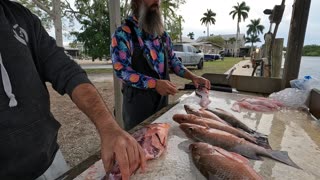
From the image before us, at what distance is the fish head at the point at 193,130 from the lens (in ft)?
6.50

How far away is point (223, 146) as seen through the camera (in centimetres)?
185

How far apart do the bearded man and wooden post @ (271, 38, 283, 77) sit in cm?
568

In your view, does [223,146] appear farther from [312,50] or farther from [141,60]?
[312,50]

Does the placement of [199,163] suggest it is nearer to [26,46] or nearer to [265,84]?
[26,46]

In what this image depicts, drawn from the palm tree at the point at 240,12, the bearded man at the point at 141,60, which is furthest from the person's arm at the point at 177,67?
the palm tree at the point at 240,12

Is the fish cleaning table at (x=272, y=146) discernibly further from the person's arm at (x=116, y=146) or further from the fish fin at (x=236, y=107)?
the person's arm at (x=116, y=146)

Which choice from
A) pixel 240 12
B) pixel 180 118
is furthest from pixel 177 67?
pixel 240 12

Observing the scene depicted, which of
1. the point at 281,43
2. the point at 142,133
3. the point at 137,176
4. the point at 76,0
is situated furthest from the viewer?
the point at 76,0

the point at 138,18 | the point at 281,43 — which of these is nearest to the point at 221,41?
the point at 281,43

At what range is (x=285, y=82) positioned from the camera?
4.20 metres

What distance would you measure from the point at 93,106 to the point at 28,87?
1.38 ft

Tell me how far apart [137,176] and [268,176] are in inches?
30.7

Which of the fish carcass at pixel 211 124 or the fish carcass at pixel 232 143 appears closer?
the fish carcass at pixel 232 143

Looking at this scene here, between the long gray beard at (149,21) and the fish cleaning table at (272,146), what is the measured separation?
88 centimetres
